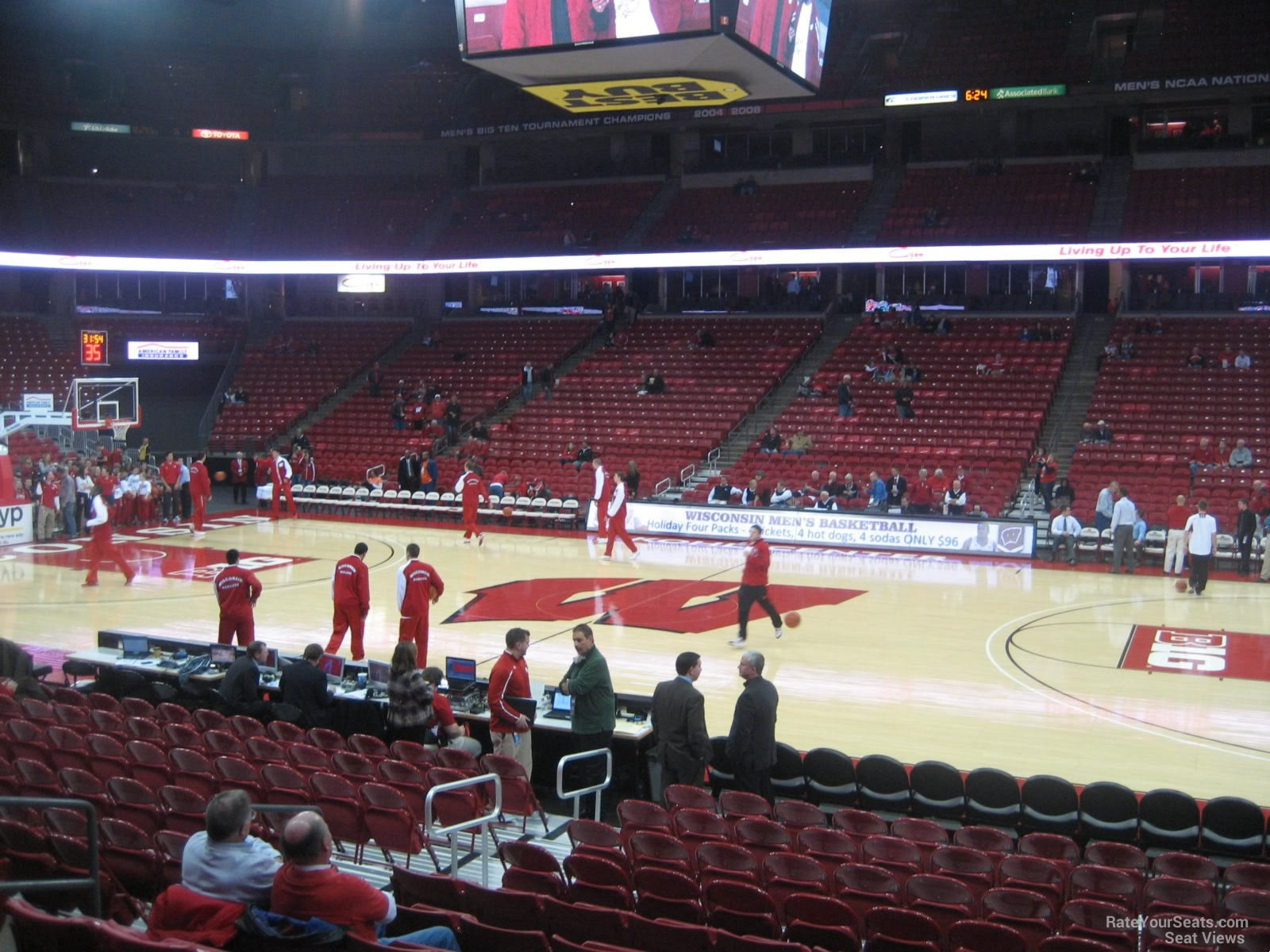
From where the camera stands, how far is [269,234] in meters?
38.3

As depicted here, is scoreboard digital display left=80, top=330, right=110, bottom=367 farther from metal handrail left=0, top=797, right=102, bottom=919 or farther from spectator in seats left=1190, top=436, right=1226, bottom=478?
metal handrail left=0, top=797, right=102, bottom=919

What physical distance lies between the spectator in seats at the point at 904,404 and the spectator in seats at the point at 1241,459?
6541 mm

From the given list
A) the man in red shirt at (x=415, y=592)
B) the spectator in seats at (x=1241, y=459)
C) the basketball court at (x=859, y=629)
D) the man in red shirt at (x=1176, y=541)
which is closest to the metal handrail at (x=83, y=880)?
the basketball court at (x=859, y=629)

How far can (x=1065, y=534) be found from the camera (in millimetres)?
20875

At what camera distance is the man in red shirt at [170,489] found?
25188 mm

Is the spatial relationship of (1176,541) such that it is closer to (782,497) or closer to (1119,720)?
(782,497)

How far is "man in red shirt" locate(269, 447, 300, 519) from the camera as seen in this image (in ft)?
85.1

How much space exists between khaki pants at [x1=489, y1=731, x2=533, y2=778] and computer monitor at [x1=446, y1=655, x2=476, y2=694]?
1051mm

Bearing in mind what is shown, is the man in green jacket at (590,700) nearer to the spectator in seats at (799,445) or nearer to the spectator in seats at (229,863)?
the spectator in seats at (229,863)

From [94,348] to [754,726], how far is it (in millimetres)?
27775

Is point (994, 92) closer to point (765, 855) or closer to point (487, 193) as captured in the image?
point (487, 193)

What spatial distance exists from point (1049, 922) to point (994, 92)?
26912mm

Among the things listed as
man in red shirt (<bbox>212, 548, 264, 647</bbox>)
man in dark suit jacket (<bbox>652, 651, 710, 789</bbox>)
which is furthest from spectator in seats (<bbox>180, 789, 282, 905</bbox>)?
man in red shirt (<bbox>212, 548, 264, 647</bbox>)

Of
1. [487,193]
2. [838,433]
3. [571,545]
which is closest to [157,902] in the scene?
[571,545]
